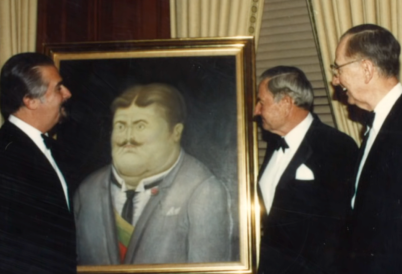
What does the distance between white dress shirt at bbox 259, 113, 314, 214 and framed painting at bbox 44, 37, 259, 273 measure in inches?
3.3

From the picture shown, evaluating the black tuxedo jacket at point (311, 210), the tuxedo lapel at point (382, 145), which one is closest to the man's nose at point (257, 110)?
the black tuxedo jacket at point (311, 210)

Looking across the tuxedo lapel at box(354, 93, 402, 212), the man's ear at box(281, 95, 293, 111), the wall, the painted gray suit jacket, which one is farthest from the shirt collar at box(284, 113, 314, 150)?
the wall

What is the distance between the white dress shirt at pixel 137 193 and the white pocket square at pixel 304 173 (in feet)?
2.46

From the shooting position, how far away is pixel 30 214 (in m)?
3.41

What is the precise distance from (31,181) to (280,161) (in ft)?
4.62

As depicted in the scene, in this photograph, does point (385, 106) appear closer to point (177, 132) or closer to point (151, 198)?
point (177, 132)

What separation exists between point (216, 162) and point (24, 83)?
1.22m

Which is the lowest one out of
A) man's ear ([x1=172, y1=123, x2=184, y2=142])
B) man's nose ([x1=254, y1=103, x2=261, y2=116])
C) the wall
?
man's ear ([x1=172, y1=123, x2=184, y2=142])

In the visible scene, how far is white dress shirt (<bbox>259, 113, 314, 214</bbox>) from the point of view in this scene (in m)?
3.55

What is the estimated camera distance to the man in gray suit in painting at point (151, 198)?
3.64 metres

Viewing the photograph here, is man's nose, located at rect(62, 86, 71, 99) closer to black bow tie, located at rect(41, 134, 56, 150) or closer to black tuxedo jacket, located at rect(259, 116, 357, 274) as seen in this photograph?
black bow tie, located at rect(41, 134, 56, 150)

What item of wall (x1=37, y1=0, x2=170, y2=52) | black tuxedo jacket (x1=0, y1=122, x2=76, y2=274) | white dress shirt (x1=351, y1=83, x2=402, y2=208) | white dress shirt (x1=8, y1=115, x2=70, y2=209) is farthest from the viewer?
wall (x1=37, y1=0, x2=170, y2=52)

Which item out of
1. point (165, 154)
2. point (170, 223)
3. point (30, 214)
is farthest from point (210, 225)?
point (30, 214)

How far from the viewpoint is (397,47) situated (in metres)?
3.12
